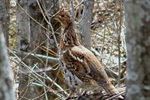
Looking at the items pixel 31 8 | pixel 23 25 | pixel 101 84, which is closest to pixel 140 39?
pixel 101 84

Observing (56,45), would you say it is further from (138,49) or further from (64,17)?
(138,49)

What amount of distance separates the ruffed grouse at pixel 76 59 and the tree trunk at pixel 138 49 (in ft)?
11.2

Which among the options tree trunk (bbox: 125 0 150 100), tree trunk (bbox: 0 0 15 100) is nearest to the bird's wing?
tree trunk (bbox: 125 0 150 100)

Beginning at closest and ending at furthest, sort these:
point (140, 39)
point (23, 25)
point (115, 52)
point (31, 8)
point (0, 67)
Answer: point (0, 67) < point (140, 39) < point (31, 8) < point (23, 25) < point (115, 52)

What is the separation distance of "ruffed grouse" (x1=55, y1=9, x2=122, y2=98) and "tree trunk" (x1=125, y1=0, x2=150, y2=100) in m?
3.40

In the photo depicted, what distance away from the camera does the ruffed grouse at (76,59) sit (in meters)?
5.90

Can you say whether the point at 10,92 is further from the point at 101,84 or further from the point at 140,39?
the point at 101,84

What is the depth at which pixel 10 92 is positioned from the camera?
2.22 metres

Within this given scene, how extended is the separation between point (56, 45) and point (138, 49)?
421 centimetres

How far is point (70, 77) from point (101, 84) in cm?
40

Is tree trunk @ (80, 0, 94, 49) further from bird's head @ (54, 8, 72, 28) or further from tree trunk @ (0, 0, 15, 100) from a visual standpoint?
tree trunk @ (0, 0, 15, 100)

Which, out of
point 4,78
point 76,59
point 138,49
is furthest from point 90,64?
point 4,78

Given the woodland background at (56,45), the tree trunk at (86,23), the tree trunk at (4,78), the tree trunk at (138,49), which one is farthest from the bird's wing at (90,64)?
the tree trunk at (4,78)

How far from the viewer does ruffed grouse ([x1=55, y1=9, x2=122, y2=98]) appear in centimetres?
590
